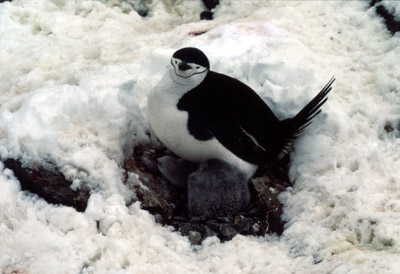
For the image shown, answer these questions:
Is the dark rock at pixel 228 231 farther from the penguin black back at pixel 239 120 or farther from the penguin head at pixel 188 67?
the penguin head at pixel 188 67

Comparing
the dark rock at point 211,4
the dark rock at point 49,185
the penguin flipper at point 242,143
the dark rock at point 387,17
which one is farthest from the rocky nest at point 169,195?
the dark rock at point 211,4

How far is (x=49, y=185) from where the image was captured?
2654 mm

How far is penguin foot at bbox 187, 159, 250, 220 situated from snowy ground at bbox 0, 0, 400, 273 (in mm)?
225

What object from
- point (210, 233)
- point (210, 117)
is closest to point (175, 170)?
point (210, 117)

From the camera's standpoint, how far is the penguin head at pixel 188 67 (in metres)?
2.81

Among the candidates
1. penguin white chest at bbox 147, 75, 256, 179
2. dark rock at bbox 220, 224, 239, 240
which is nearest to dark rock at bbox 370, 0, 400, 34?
penguin white chest at bbox 147, 75, 256, 179

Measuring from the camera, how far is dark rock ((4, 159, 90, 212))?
2613mm

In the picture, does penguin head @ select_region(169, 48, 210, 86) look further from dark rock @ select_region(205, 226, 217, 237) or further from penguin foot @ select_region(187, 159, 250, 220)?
dark rock @ select_region(205, 226, 217, 237)

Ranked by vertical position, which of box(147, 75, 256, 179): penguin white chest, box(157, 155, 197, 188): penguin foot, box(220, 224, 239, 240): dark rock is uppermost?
box(147, 75, 256, 179): penguin white chest

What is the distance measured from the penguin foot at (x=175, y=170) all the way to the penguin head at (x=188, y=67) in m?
0.50

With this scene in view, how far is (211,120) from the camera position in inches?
115

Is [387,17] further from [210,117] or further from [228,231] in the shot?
[228,231]

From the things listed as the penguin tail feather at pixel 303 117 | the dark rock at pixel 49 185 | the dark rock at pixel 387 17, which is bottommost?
the dark rock at pixel 49 185

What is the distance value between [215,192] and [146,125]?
70cm
